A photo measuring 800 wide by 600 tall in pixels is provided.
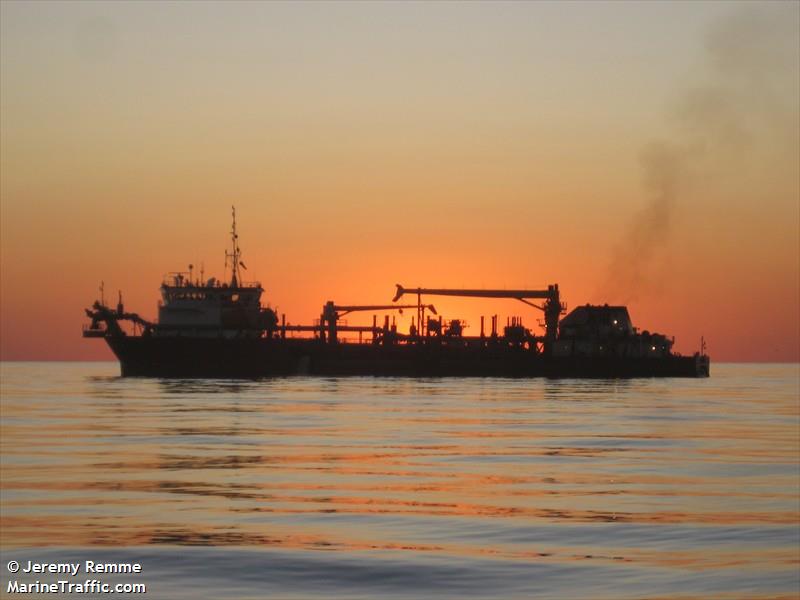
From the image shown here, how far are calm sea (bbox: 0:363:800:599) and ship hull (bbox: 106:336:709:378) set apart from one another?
63.4 meters

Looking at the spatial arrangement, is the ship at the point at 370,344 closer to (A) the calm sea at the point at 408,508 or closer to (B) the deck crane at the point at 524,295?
(B) the deck crane at the point at 524,295

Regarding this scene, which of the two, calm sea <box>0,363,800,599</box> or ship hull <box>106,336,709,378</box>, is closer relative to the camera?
calm sea <box>0,363,800,599</box>

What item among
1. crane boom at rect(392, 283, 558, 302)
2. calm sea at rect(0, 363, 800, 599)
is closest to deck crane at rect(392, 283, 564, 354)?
crane boom at rect(392, 283, 558, 302)

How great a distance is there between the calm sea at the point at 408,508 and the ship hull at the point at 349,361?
63.4m

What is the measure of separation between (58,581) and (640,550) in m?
9.86

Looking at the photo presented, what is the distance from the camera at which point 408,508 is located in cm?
2531

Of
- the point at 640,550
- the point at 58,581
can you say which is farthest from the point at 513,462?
the point at 58,581

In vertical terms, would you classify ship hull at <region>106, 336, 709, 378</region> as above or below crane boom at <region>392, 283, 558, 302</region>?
below

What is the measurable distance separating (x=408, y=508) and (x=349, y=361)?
96859mm

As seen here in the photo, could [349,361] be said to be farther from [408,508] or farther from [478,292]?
[408,508]

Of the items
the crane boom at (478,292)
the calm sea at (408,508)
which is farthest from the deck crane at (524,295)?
the calm sea at (408,508)

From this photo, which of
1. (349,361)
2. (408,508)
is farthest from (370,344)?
(408,508)

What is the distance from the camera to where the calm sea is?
60.7 feet

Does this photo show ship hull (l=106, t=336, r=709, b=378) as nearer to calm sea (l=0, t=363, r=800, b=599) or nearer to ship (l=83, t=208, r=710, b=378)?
ship (l=83, t=208, r=710, b=378)
